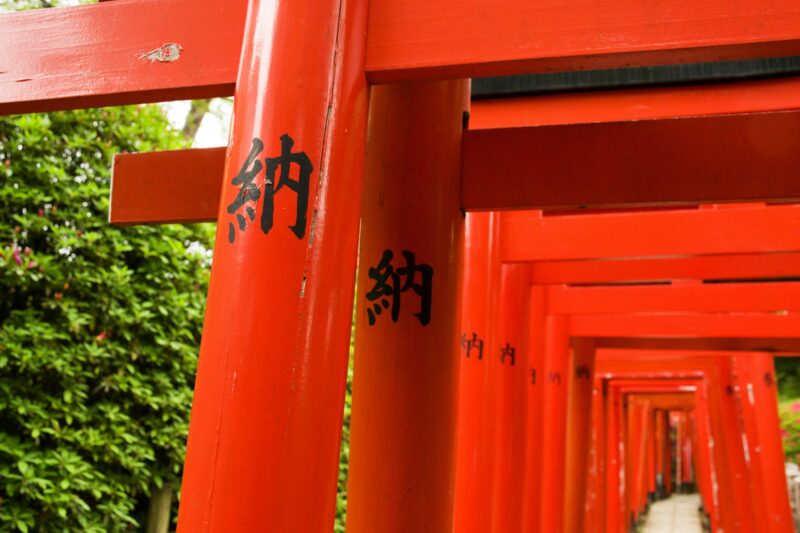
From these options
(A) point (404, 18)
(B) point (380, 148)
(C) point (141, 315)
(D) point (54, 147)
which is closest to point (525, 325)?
(C) point (141, 315)

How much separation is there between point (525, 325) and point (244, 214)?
393cm

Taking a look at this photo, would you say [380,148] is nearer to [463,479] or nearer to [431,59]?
[431,59]

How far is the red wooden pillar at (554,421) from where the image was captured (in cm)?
703

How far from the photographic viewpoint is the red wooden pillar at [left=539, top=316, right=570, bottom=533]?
23.1 ft

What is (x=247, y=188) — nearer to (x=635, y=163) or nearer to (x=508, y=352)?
(x=635, y=163)

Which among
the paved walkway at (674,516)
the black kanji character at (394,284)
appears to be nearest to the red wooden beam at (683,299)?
the black kanji character at (394,284)

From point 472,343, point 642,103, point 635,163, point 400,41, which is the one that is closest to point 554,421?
point 642,103

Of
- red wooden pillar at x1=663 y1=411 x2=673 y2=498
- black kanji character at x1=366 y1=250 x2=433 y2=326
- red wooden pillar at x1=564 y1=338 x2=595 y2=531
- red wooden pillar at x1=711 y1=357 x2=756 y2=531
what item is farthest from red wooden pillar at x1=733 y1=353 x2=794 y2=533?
red wooden pillar at x1=663 y1=411 x2=673 y2=498

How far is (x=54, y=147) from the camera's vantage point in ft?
17.7

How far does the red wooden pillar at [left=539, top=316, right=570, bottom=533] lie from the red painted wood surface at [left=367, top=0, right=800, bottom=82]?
5.23 metres

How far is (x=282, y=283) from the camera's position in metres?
1.78

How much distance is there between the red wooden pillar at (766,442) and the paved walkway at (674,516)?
9412 millimetres

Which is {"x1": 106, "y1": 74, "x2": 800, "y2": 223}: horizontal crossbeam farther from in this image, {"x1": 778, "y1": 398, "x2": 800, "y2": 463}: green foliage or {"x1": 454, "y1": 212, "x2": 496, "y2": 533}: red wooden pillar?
{"x1": 778, "y1": 398, "x2": 800, "y2": 463}: green foliage

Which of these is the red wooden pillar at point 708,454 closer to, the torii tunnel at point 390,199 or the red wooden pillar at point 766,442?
the red wooden pillar at point 766,442
